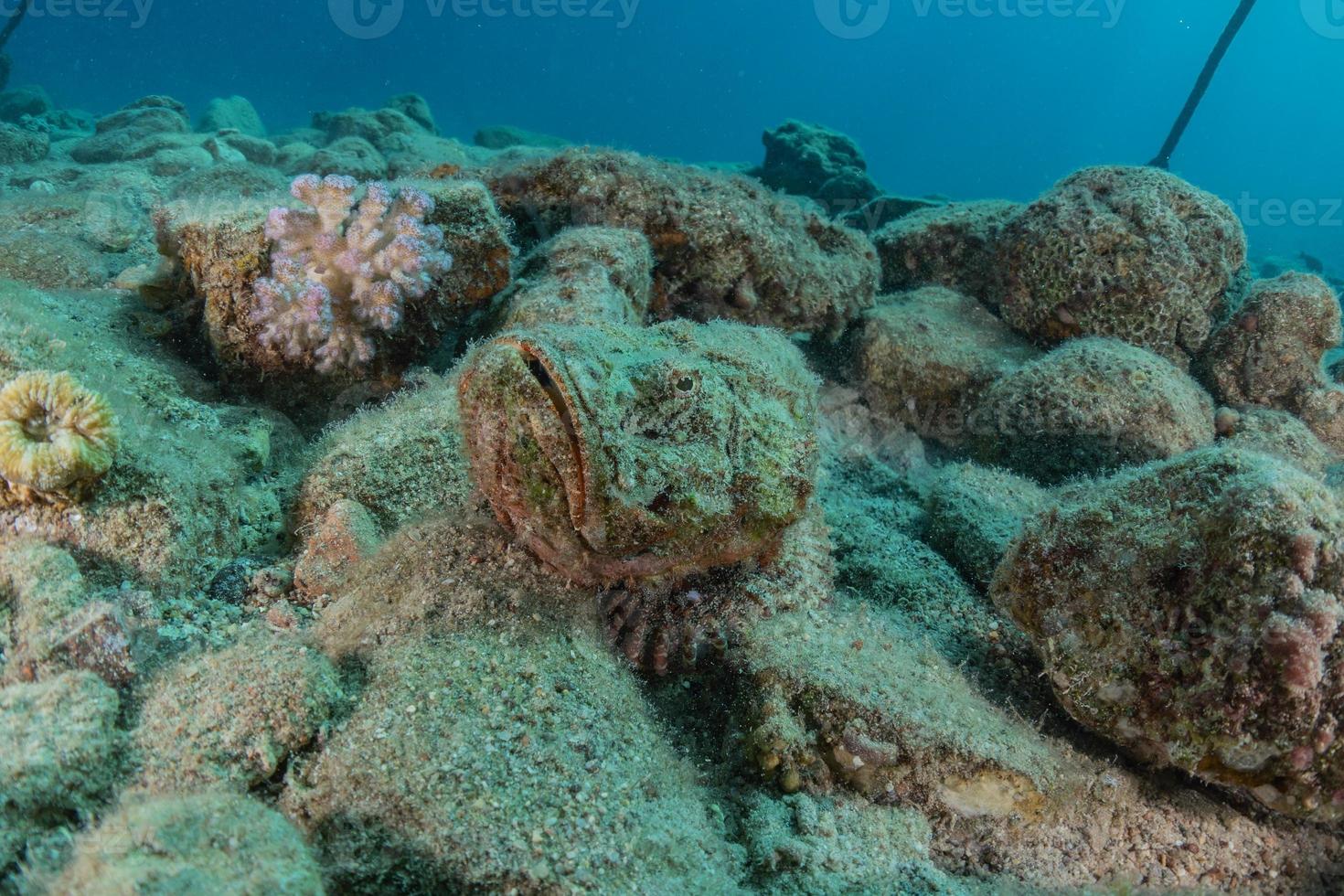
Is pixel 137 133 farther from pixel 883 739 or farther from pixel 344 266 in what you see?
pixel 883 739

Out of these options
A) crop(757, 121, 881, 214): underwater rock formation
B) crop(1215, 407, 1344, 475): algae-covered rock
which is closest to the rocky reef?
crop(1215, 407, 1344, 475): algae-covered rock

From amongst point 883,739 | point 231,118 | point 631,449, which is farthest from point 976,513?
point 231,118

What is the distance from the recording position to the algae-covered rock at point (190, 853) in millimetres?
1612

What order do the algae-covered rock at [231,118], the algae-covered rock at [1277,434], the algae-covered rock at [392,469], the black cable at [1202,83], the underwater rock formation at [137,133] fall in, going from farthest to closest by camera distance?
1. the algae-covered rock at [231,118]
2. the black cable at [1202,83]
3. the underwater rock formation at [137,133]
4. the algae-covered rock at [1277,434]
5. the algae-covered rock at [392,469]

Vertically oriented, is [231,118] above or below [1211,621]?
below

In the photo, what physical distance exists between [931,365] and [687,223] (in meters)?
2.87

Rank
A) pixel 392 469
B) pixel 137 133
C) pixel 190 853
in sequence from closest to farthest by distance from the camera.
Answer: pixel 190 853 → pixel 392 469 → pixel 137 133

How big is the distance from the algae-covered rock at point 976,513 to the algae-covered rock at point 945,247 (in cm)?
394

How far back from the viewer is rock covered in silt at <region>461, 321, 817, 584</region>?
272 centimetres

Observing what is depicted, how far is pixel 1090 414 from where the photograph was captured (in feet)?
19.2

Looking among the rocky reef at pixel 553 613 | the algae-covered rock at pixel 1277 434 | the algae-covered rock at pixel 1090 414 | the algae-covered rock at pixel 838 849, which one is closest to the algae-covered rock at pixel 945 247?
the algae-covered rock at pixel 1090 414

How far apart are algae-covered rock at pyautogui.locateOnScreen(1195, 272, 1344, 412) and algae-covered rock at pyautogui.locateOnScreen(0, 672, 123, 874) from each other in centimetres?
935

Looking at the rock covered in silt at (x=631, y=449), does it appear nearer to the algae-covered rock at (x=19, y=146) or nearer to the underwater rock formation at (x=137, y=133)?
the underwater rock formation at (x=137, y=133)

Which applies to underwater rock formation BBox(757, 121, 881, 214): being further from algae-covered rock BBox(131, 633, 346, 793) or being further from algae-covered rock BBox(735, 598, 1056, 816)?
algae-covered rock BBox(131, 633, 346, 793)
